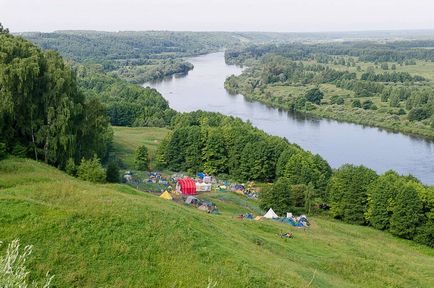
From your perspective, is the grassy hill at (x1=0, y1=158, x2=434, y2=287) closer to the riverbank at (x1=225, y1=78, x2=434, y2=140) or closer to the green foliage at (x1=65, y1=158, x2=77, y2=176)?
the green foliage at (x1=65, y1=158, x2=77, y2=176)

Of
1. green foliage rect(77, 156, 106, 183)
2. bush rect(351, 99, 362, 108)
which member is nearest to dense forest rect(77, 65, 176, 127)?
bush rect(351, 99, 362, 108)

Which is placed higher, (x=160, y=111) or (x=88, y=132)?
(x=88, y=132)

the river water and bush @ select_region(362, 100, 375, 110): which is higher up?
bush @ select_region(362, 100, 375, 110)

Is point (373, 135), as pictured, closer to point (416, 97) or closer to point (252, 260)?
point (416, 97)

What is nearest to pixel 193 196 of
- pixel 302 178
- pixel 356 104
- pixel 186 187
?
pixel 186 187

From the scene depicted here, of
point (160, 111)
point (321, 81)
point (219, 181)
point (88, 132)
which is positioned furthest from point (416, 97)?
point (88, 132)

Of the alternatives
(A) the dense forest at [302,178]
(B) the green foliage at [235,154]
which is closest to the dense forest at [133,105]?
(A) the dense forest at [302,178]
